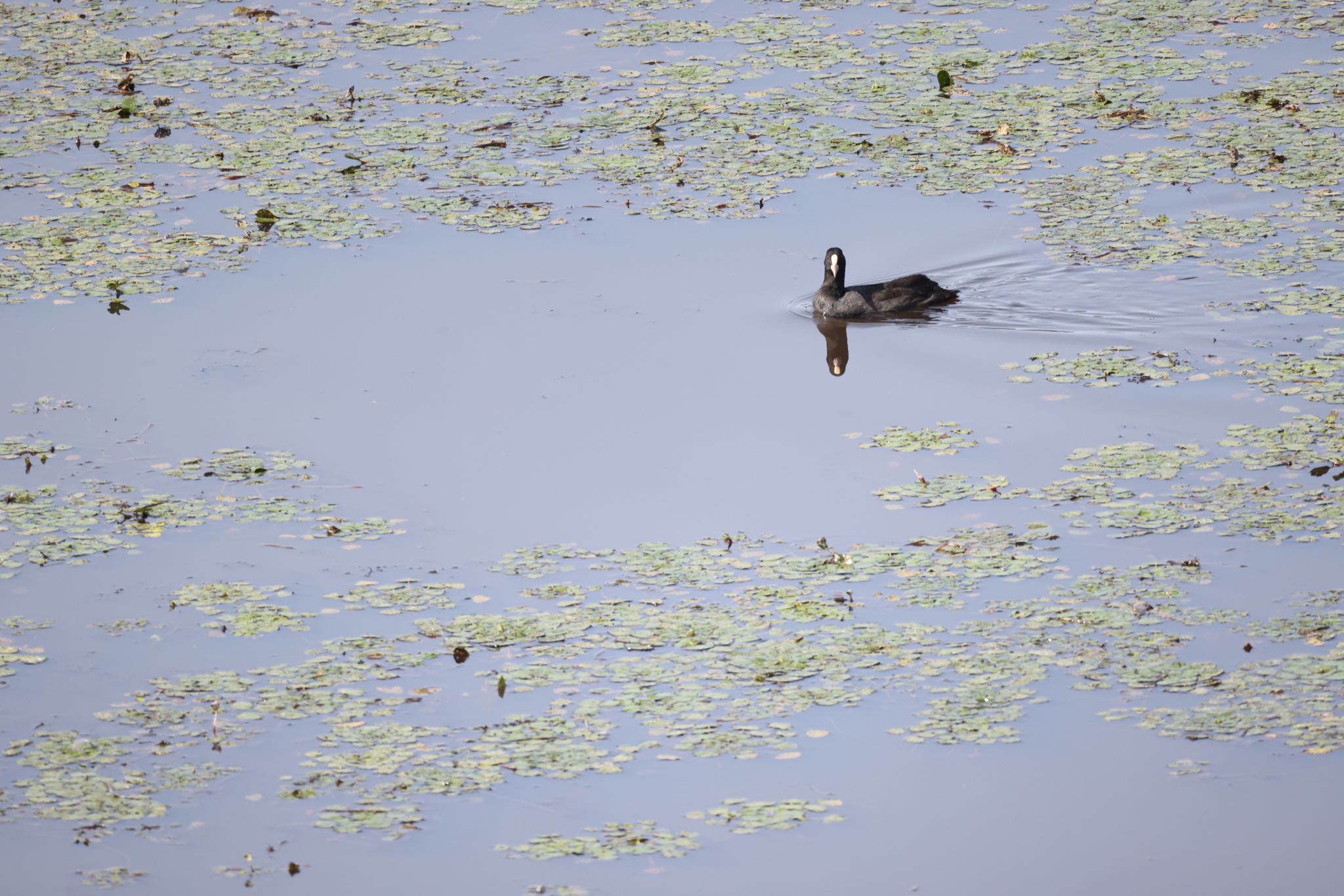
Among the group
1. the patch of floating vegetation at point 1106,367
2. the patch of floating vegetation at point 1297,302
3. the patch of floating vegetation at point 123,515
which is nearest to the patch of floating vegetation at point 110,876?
the patch of floating vegetation at point 123,515

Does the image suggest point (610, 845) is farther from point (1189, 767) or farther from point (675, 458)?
point (675, 458)

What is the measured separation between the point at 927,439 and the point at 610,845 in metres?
3.06

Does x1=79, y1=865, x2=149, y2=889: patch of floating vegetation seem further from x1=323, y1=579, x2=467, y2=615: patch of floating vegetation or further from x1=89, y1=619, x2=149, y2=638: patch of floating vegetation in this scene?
x1=323, y1=579, x2=467, y2=615: patch of floating vegetation

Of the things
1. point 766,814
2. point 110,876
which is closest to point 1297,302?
point 766,814

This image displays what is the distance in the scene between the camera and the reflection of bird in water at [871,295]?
30.1 feet

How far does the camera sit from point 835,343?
9.05m

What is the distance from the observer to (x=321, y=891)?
16.3 ft

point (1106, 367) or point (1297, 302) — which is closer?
point (1106, 367)

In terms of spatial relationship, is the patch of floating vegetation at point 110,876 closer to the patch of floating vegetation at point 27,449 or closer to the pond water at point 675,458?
the pond water at point 675,458

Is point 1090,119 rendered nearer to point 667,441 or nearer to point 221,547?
point 667,441

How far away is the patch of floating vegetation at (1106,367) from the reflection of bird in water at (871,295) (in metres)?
0.87

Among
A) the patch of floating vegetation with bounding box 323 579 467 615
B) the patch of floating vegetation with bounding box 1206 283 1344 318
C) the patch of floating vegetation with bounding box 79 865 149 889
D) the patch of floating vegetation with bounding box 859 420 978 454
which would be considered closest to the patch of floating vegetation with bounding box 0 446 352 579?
the patch of floating vegetation with bounding box 323 579 467 615

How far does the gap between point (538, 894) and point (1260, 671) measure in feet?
8.36

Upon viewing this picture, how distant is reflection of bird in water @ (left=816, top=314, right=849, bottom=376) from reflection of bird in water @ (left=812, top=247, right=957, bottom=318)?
3cm
